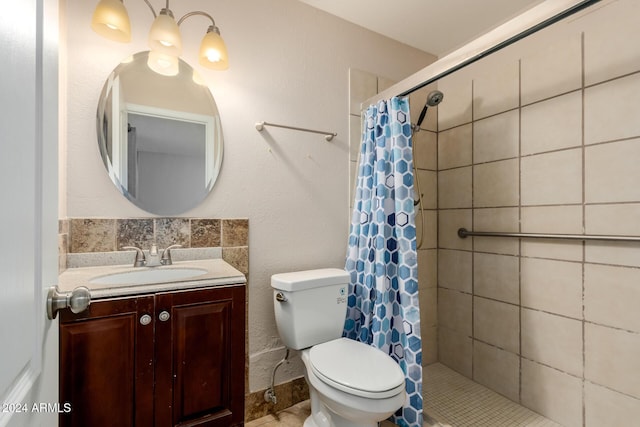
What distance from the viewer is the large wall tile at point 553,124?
158 centimetres

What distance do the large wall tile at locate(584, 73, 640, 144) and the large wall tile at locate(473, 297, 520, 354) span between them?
106 cm

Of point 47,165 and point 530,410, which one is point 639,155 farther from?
point 47,165

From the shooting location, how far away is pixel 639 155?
1372mm

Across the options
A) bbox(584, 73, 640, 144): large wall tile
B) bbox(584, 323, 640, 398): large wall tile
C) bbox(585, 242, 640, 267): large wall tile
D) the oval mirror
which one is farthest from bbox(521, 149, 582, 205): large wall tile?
the oval mirror

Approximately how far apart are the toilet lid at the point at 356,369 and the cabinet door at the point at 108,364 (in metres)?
0.68

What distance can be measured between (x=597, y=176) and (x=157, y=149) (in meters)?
2.22

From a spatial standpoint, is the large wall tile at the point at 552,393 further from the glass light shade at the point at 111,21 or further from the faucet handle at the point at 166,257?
the glass light shade at the point at 111,21

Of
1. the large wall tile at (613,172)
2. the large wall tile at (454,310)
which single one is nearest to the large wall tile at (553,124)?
the large wall tile at (613,172)

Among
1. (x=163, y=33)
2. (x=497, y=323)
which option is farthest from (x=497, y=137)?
(x=163, y=33)

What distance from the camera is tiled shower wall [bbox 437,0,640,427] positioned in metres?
1.42

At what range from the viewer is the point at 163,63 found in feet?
4.85

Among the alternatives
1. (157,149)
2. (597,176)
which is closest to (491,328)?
(597,176)

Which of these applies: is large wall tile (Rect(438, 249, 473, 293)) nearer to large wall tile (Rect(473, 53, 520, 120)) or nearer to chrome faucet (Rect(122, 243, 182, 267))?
large wall tile (Rect(473, 53, 520, 120))

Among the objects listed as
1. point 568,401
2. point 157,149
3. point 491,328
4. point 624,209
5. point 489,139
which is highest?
point 489,139
